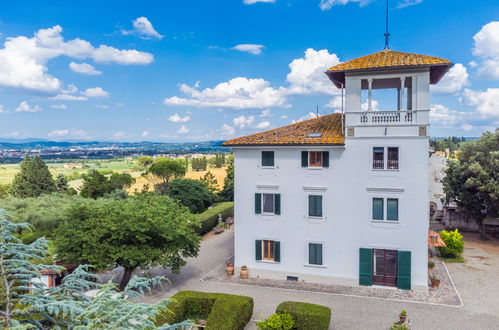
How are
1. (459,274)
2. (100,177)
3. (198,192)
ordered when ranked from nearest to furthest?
1. (459,274)
2. (198,192)
3. (100,177)

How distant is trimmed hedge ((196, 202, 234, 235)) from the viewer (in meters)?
36.6

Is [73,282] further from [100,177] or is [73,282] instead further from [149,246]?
[100,177]

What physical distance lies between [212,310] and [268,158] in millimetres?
10146

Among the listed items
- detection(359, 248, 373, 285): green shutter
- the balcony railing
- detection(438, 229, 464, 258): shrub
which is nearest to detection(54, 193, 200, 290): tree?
detection(359, 248, 373, 285): green shutter

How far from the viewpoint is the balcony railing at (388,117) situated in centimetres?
2033

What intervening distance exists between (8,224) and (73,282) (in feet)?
5.94

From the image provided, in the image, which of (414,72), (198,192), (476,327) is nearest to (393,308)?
(476,327)

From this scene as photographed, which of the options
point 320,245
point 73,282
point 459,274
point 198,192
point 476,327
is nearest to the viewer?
point 73,282

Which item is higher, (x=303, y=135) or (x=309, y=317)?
(x=303, y=135)

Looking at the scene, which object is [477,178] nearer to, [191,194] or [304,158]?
[304,158]

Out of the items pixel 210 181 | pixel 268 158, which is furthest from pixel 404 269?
pixel 210 181

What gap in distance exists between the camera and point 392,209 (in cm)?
2106

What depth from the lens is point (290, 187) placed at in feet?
74.6

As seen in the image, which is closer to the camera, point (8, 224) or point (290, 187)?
point (8, 224)
